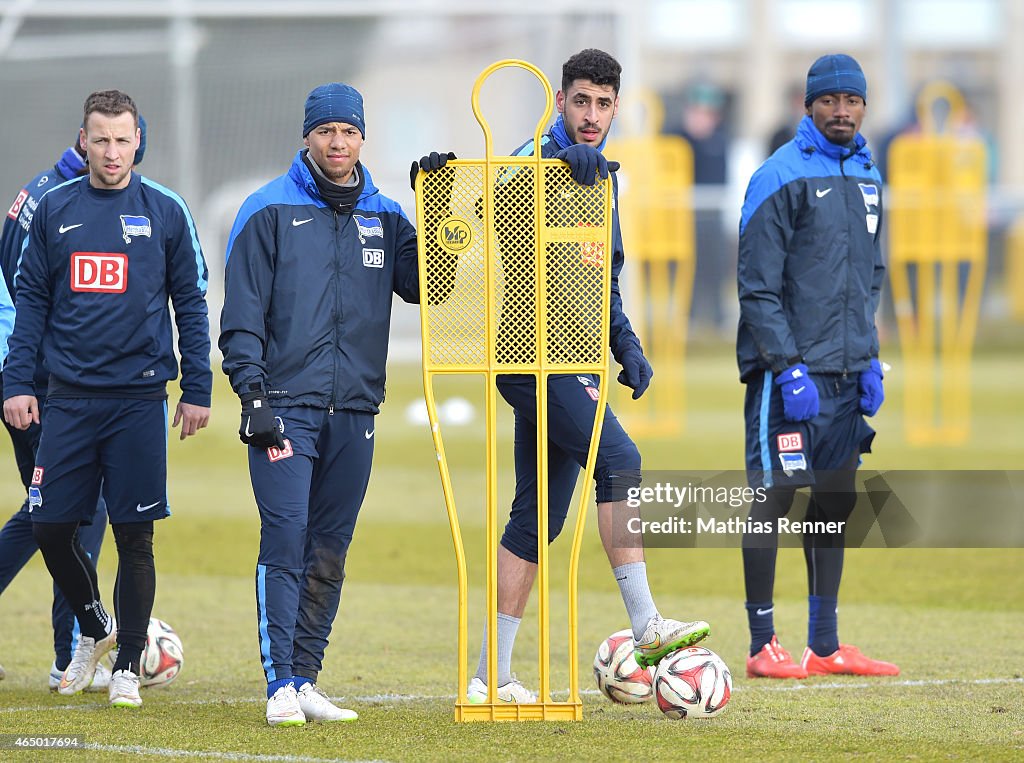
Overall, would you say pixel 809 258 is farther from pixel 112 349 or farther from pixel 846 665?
pixel 112 349

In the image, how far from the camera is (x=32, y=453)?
7332mm

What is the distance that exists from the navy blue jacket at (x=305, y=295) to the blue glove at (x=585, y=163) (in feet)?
2.82

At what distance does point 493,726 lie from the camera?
6.01 m

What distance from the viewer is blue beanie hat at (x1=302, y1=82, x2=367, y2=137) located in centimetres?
628

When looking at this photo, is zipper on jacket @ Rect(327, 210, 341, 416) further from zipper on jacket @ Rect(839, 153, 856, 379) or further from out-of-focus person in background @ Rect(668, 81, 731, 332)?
out-of-focus person in background @ Rect(668, 81, 731, 332)

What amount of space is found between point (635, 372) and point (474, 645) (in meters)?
2.38

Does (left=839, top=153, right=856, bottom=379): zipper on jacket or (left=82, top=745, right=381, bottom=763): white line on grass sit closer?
(left=82, top=745, right=381, bottom=763): white line on grass

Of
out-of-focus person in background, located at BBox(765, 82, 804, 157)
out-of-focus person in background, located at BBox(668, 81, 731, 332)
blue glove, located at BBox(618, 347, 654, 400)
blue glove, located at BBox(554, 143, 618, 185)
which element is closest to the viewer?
blue glove, located at BBox(554, 143, 618, 185)

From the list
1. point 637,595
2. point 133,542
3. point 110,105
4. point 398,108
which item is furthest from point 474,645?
point 398,108

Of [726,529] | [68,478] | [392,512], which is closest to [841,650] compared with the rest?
[726,529]

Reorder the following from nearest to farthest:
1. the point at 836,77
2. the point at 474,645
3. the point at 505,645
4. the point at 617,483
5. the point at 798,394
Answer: the point at 617,483 < the point at 505,645 < the point at 798,394 < the point at 836,77 < the point at 474,645

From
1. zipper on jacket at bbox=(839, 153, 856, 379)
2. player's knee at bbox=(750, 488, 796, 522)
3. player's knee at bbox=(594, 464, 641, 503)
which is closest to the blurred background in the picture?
zipper on jacket at bbox=(839, 153, 856, 379)

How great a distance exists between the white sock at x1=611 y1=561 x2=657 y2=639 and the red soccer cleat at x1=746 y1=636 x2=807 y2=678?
1286 millimetres

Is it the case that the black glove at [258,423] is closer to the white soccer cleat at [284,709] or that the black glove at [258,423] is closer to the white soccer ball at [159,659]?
the white soccer cleat at [284,709]
